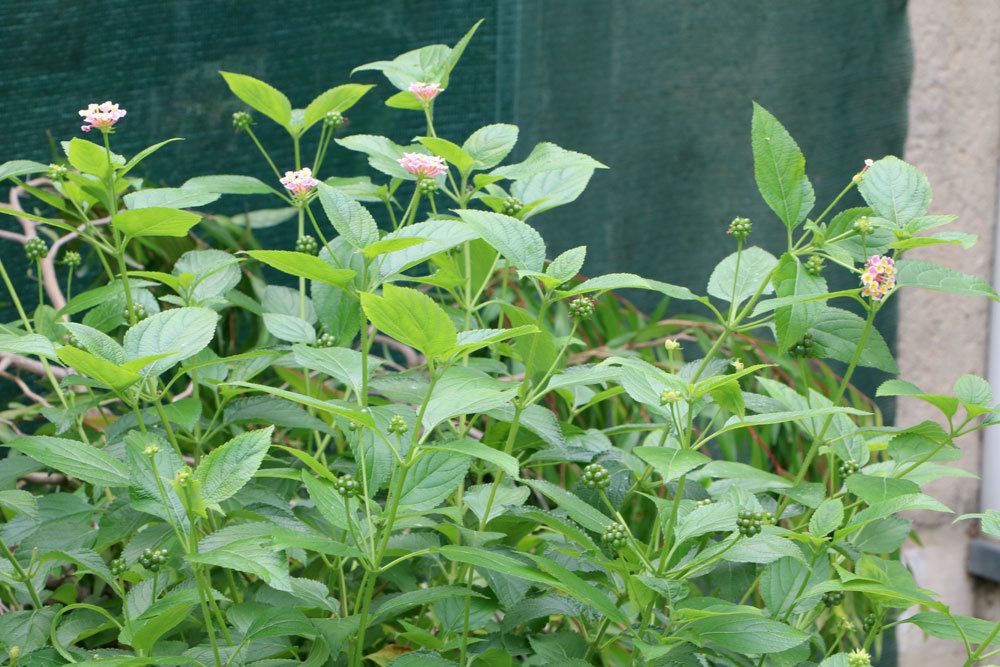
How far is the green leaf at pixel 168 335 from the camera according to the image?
59 cm

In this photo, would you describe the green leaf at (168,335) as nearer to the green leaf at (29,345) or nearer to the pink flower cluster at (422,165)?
the green leaf at (29,345)

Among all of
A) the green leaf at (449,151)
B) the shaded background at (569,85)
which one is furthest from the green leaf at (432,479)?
the shaded background at (569,85)

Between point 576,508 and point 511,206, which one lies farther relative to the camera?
point 511,206

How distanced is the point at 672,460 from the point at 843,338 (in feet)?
0.64

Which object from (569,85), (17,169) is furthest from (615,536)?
(569,85)

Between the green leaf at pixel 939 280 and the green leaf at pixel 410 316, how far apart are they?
0.28 metres

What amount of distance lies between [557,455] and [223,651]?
226mm

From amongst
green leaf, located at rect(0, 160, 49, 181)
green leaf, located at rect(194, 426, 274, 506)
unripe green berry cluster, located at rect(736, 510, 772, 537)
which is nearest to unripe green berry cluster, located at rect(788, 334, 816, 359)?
unripe green berry cluster, located at rect(736, 510, 772, 537)

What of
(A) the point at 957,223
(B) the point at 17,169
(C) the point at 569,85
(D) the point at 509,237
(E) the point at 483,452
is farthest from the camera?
(A) the point at 957,223

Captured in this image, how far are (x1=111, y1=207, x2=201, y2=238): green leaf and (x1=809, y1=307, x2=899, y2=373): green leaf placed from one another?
1.24ft

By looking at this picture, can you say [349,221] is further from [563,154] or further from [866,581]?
[866,581]

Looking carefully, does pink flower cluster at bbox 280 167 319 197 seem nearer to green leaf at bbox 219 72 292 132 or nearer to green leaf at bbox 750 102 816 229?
green leaf at bbox 219 72 292 132

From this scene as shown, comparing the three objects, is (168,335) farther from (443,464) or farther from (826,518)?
(826,518)

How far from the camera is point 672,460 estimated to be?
59cm
